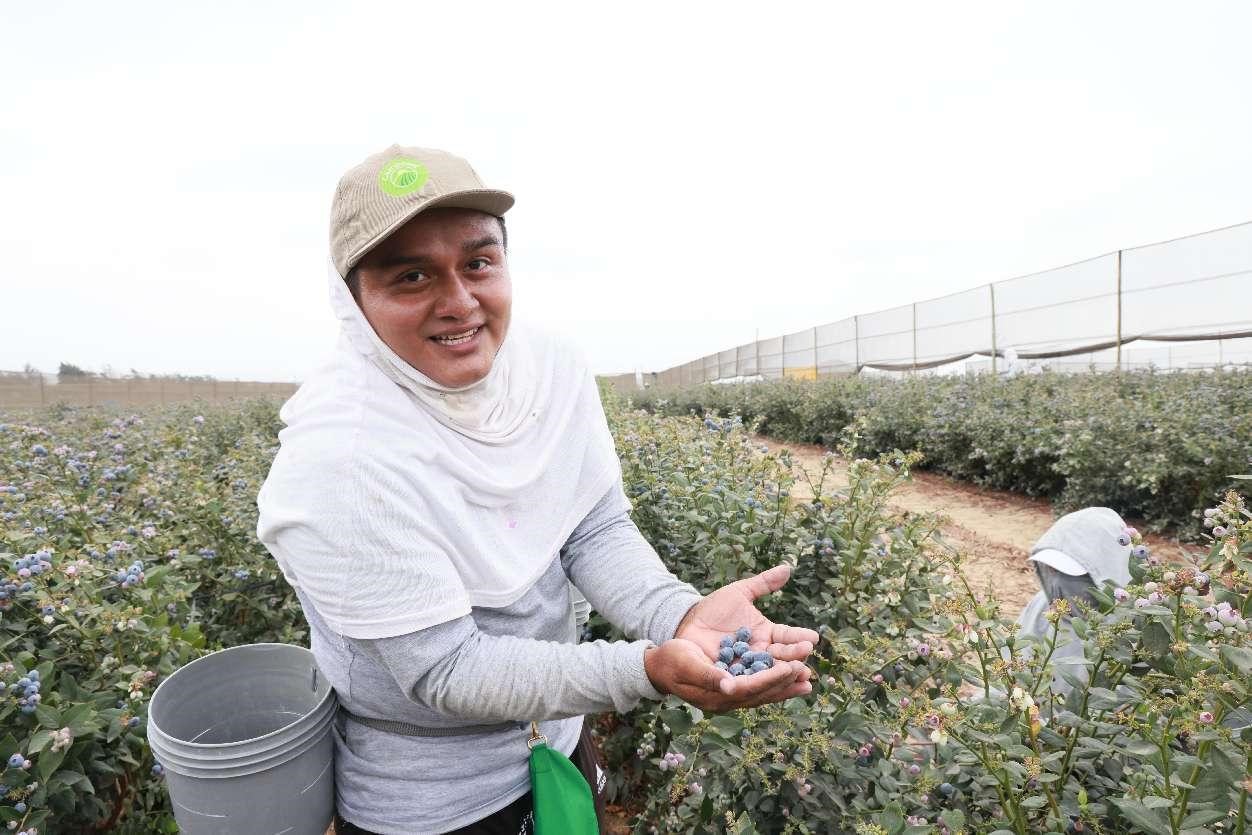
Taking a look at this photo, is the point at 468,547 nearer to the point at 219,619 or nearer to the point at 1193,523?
the point at 219,619

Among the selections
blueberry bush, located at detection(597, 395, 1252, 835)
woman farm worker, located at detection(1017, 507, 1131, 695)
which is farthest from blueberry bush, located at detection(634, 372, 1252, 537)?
blueberry bush, located at detection(597, 395, 1252, 835)

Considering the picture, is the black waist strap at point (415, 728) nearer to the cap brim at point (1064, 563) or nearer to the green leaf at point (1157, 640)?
the green leaf at point (1157, 640)

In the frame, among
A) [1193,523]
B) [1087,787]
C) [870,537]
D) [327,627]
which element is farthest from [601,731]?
[1193,523]

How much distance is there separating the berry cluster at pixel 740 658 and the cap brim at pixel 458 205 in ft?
2.72

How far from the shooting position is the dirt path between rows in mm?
4691

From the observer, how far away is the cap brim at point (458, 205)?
1.06 meters

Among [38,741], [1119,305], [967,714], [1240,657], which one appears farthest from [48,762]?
[1119,305]

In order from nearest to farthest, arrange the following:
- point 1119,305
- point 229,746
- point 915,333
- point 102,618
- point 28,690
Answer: point 229,746 → point 28,690 → point 102,618 → point 1119,305 → point 915,333

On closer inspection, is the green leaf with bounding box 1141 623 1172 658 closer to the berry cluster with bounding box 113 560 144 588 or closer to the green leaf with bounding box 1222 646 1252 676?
the green leaf with bounding box 1222 646 1252 676

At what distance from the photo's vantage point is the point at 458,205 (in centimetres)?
115

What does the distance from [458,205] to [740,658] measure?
0.86 m

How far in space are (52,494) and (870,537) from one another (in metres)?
2.87

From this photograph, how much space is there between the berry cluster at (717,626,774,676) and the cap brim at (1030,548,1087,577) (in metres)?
1.38

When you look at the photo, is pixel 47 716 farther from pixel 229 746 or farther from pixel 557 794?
pixel 557 794
